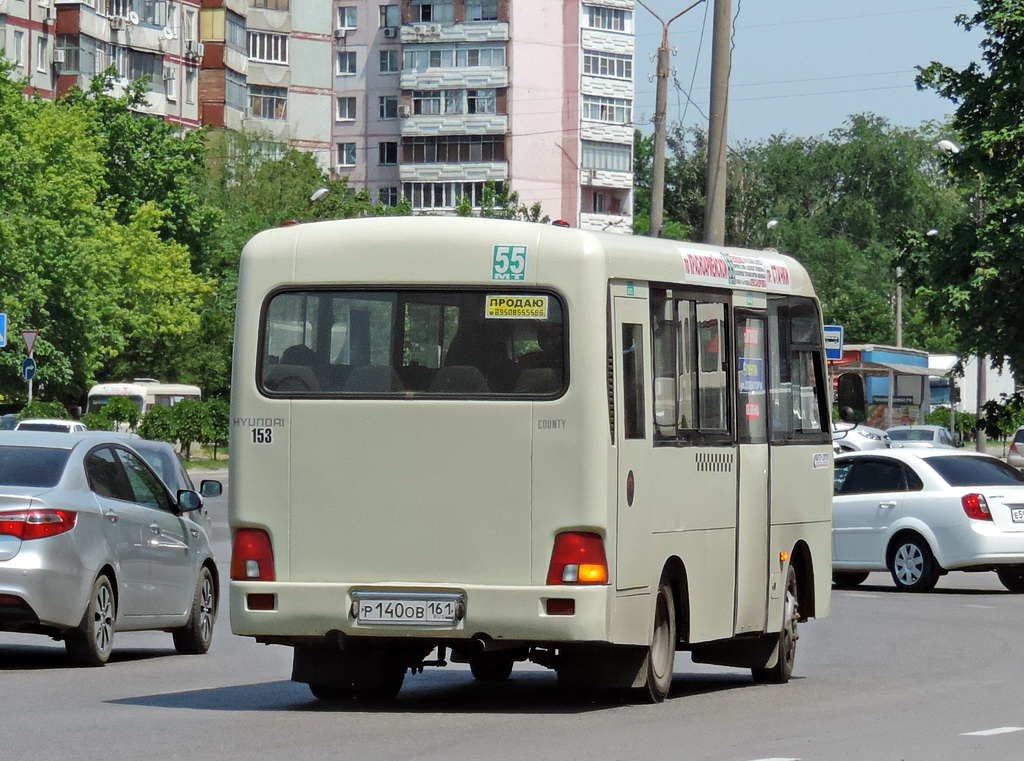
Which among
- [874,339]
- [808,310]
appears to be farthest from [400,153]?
[808,310]

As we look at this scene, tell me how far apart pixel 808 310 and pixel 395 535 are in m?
4.76

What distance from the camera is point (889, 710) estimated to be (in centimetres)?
1265

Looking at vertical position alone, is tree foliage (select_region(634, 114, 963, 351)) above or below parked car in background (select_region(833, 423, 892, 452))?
above

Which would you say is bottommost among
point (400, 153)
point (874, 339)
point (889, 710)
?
point (889, 710)

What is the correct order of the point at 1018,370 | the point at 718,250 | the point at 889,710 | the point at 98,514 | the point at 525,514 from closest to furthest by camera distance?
the point at 525,514
the point at 889,710
the point at 718,250
the point at 98,514
the point at 1018,370

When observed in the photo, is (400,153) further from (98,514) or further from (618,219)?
(98,514)

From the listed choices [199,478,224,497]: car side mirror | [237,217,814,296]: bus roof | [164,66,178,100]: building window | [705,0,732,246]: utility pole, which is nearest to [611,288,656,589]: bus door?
[237,217,814,296]: bus roof

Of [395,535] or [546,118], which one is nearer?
[395,535]

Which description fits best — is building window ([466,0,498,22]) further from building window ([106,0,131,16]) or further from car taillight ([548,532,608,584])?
car taillight ([548,532,608,584])

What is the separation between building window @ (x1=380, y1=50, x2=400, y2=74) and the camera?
129 meters

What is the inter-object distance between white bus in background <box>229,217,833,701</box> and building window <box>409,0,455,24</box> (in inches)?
4354

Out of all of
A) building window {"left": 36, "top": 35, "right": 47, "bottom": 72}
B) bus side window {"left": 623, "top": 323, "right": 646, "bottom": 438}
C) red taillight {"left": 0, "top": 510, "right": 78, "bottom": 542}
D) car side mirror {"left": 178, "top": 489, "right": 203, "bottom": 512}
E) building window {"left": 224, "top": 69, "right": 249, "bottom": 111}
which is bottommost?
red taillight {"left": 0, "top": 510, "right": 78, "bottom": 542}

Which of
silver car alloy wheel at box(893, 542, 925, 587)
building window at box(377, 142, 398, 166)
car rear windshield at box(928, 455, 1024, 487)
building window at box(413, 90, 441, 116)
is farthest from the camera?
building window at box(377, 142, 398, 166)

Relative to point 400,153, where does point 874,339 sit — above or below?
below
